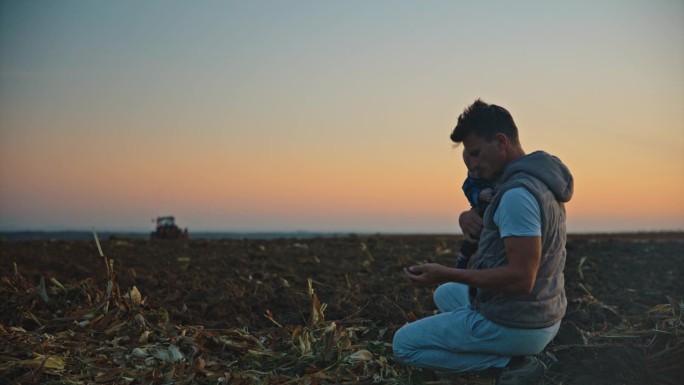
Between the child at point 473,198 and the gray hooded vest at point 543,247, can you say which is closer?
the gray hooded vest at point 543,247

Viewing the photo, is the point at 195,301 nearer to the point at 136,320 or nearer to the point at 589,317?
the point at 136,320

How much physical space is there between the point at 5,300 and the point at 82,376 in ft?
8.19

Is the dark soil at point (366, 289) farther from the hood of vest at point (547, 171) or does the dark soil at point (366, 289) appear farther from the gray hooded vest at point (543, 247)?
the hood of vest at point (547, 171)

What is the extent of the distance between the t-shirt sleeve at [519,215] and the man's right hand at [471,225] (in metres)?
0.64

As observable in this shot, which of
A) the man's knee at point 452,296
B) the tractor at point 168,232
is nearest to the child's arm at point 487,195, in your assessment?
the man's knee at point 452,296

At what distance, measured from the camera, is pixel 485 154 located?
3.99 meters

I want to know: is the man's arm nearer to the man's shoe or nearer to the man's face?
the man's face

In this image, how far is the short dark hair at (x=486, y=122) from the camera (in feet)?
12.8

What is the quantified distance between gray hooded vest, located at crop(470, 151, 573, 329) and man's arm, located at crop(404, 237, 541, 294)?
0.20 metres

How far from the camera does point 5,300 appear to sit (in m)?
6.84

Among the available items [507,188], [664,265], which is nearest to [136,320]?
[507,188]

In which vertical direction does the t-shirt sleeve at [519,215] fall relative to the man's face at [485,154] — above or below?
below

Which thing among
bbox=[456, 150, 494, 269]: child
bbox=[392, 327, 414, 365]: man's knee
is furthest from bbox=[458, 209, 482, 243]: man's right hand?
bbox=[392, 327, 414, 365]: man's knee

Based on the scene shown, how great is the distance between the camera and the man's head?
3.92 meters
